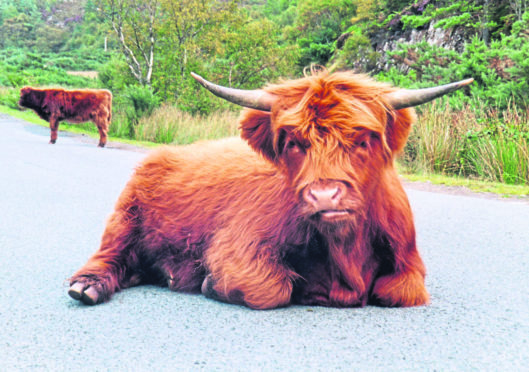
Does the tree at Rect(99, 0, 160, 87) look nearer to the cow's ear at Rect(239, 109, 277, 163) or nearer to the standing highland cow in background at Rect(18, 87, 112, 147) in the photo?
the standing highland cow in background at Rect(18, 87, 112, 147)

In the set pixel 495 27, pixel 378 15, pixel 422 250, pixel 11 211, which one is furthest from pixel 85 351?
pixel 378 15

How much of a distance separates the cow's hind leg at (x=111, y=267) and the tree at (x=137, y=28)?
18.7 meters

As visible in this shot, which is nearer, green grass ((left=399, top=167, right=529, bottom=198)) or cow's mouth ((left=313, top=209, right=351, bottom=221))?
cow's mouth ((left=313, top=209, right=351, bottom=221))

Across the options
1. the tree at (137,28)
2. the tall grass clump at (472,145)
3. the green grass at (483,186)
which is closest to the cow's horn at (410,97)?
the green grass at (483,186)

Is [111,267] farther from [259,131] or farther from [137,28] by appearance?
[137,28]

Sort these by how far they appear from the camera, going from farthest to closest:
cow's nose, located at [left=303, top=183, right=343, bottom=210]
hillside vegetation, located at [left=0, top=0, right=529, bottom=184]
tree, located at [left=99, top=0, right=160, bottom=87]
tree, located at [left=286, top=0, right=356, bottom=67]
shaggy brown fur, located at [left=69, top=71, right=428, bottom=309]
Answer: tree, located at [left=286, top=0, right=356, bottom=67] < tree, located at [left=99, top=0, right=160, bottom=87] < hillside vegetation, located at [left=0, top=0, right=529, bottom=184] < shaggy brown fur, located at [left=69, top=71, right=428, bottom=309] < cow's nose, located at [left=303, top=183, right=343, bottom=210]

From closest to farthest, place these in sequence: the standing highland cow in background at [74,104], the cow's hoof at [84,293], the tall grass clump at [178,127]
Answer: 1. the cow's hoof at [84,293]
2. the tall grass clump at [178,127]
3. the standing highland cow in background at [74,104]

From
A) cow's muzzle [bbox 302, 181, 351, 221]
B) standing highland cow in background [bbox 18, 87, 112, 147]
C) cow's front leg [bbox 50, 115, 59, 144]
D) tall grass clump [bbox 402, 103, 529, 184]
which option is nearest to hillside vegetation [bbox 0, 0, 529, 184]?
tall grass clump [bbox 402, 103, 529, 184]

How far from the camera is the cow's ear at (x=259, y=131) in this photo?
7.85 ft

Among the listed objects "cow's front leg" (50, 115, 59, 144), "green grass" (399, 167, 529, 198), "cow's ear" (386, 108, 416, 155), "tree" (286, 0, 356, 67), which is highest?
"tree" (286, 0, 356, 67)

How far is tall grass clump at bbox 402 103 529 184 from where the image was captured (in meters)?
8.10

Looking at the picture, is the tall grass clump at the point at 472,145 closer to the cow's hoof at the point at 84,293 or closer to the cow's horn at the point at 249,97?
the cow's horn at the point at 249,97

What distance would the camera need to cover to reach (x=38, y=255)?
365 centimetres

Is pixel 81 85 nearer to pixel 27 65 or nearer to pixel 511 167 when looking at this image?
pixel 27 65
